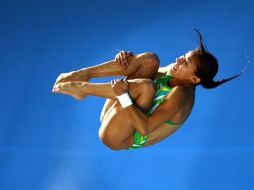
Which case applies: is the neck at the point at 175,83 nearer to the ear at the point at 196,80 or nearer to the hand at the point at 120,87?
the ear at the point at 196,80

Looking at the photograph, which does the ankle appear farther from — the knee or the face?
the face

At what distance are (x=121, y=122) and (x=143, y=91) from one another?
141 mm

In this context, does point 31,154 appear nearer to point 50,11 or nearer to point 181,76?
point 50,11

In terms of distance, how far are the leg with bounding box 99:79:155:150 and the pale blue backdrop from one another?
820 mm

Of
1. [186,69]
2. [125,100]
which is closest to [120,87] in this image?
[125,100]

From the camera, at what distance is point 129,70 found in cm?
167

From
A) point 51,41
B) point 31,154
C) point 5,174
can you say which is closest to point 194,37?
point 51,41

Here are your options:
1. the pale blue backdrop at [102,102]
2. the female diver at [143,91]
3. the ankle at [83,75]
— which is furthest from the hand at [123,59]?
the pale blue backdrop at [102,102]

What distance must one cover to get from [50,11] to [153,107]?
192cm

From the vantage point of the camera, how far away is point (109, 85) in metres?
1.54

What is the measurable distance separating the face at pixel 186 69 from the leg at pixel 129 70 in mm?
77

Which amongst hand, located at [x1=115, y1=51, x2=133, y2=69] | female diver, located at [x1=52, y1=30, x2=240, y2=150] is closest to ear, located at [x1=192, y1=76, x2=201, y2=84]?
female diver, located at [x1=52, y1=30, x2=240, y2=150]

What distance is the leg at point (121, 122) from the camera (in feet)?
5.00

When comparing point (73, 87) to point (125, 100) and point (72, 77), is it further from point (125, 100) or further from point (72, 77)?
point (125, 100)
